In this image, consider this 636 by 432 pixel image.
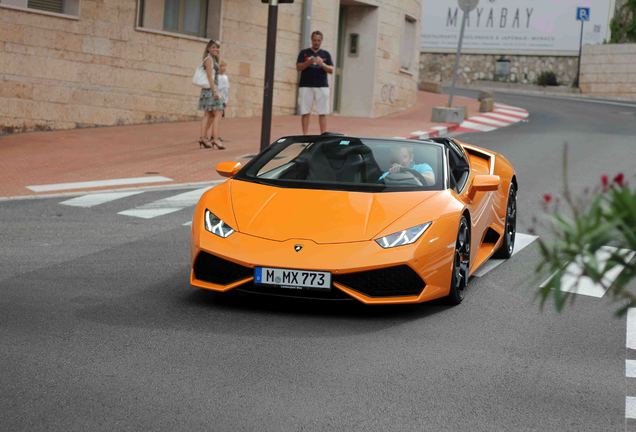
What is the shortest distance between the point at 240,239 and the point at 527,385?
228cm

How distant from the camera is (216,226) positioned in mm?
7332

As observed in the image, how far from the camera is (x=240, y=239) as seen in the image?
23.4ft

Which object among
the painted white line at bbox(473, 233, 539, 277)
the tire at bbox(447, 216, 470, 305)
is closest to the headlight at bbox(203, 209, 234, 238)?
the tire at bbox(447, 216, 470, 305)

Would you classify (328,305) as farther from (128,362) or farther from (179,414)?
(179,414)

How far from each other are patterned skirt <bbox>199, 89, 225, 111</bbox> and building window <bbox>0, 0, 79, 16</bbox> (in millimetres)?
4159

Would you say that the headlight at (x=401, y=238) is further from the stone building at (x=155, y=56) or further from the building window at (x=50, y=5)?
the building window at (x=50, y=5)

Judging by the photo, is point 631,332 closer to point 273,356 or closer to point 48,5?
point 273,356

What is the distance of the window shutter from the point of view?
20.1 meters

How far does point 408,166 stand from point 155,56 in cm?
1514

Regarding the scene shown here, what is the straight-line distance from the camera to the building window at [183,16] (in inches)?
883

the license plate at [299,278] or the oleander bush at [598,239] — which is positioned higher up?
the oleander bush at [598,239]

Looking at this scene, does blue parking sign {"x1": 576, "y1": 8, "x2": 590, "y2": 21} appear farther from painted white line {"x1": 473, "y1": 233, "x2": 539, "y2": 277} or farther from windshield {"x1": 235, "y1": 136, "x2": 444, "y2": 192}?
windshield {"x1": 235, "y1": 136, "x2": 444, "y2": 192}

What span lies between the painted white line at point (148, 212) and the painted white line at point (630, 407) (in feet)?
22.7

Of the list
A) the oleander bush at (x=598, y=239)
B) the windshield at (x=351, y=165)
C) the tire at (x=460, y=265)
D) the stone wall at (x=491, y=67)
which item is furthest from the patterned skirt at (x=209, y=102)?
the stone wall at (x=491, y=67)
